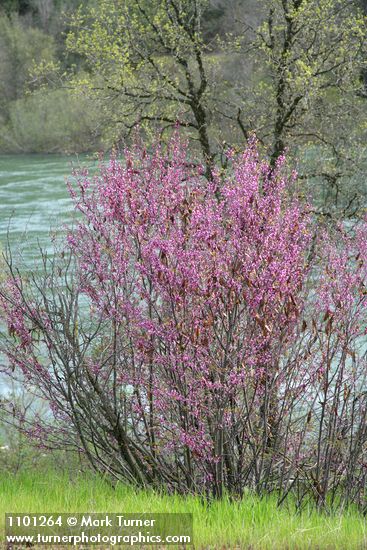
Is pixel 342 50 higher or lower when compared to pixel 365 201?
higher

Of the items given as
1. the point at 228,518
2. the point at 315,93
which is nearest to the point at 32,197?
the point at 315,93

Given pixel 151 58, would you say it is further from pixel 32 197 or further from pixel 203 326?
pixel 32 197

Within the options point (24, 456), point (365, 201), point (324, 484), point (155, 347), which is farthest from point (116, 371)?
point (365, 201)

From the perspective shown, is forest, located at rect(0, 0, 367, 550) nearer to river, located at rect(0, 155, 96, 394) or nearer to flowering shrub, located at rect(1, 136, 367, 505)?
flowering shrub, located at rect(1, 136, 367, 505)

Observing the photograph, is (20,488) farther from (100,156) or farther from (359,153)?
(359,153)

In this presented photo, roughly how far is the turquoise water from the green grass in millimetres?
11384

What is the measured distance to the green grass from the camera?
14.7 feet

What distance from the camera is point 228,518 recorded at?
4.86 metres

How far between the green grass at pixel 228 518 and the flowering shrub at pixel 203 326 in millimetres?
457

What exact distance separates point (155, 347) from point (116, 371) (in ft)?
1.80

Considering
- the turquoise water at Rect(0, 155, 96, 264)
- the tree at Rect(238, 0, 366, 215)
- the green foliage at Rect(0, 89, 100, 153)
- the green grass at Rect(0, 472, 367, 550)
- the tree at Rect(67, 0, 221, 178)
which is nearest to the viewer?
the green grass at Rect(0, 472, 367, 550)

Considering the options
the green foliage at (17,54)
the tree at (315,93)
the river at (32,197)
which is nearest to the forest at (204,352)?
the tree at (315,93)

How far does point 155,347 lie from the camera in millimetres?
5824

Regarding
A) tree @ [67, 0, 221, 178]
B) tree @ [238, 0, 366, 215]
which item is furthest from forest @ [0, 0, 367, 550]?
tree @ [67, 0, 221, 178]
